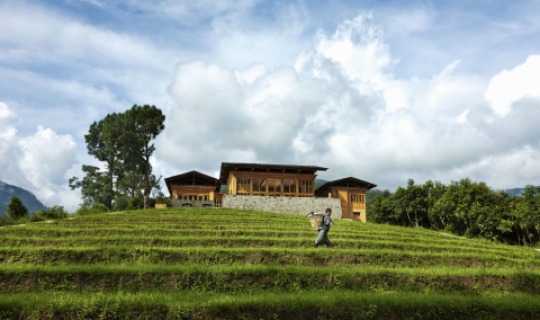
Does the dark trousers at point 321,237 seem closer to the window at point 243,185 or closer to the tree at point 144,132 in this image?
the window at point 243,185

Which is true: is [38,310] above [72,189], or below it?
below

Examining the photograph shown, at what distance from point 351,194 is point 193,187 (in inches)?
886

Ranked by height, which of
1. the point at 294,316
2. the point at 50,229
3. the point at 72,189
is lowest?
the point at 294,316

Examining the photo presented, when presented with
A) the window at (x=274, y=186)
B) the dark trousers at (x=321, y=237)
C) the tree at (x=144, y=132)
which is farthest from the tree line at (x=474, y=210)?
the tree at (x=144, y=132)

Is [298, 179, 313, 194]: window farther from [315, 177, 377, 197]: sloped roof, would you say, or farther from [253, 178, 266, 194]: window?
[253, 178, 266, 194]: window

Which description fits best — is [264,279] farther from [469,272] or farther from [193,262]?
[469,272]

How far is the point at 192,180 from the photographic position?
5241 centimetres

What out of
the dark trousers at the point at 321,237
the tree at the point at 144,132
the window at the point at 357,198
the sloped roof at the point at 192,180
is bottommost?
the dark trousers at the point at 321,237

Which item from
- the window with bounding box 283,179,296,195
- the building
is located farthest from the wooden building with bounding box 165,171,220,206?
the window with bounding box 283,179,296,195

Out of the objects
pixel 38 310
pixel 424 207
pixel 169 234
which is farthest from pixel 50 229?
pixel 424 207

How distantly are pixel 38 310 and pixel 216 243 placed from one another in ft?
30.6

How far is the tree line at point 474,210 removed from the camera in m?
37.9

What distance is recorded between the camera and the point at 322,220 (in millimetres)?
16469

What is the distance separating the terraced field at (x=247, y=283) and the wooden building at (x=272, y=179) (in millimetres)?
28895
